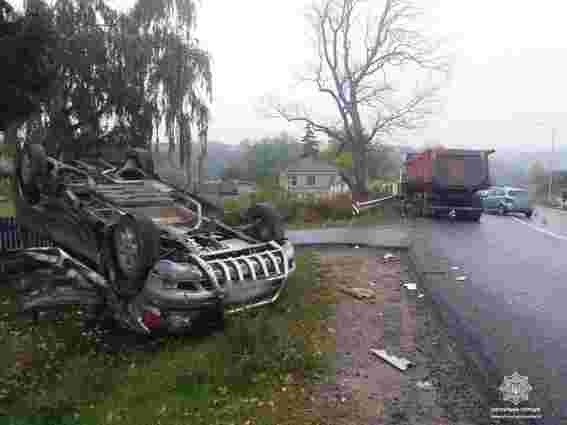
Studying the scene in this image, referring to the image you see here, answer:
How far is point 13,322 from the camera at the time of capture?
608 cm

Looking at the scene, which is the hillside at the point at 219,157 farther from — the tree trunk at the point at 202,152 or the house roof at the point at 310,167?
the tree trunk at the point at 202,152

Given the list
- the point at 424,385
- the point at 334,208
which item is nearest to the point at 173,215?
the point at 424,385

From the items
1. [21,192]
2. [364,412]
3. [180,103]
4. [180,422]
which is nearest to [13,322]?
[21,192]

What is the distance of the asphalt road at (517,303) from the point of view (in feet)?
13.4

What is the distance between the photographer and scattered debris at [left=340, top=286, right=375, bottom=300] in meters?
6.58

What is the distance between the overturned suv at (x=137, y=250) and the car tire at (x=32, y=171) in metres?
0.02

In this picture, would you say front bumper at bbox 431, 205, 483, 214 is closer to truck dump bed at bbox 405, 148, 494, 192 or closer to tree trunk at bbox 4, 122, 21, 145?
truck dump bed at bbox 405, 148, 494, 192

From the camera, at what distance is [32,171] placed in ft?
21.4

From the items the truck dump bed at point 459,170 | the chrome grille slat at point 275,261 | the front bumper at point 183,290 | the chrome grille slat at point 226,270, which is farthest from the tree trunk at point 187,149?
the chrome grille slat at point 226,270

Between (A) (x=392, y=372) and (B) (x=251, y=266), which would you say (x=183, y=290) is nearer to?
(B) (x=251, y=266)

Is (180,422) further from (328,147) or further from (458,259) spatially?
(328,147)

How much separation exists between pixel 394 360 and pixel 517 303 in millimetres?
2679

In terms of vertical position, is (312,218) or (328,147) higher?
(328,147)

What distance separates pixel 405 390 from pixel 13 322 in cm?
527
